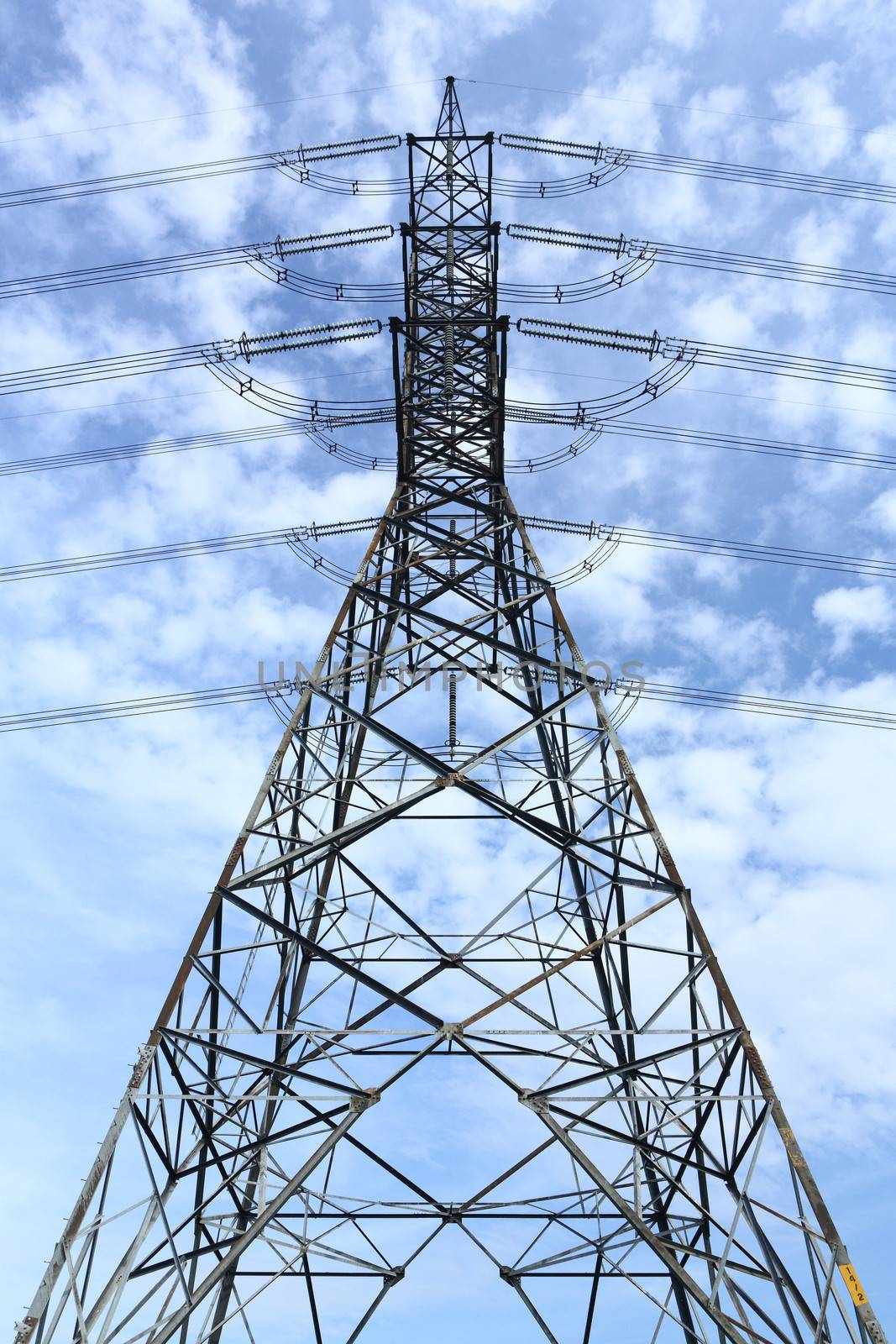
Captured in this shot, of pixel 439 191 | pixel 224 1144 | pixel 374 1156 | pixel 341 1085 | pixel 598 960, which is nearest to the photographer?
pixel 341 1085

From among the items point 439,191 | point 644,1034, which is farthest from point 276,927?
point 439,191

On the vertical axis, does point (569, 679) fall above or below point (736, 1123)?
above

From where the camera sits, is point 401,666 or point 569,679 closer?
point 569,679

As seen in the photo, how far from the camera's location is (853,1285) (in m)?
7.93

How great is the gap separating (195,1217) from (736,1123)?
5.46 metres

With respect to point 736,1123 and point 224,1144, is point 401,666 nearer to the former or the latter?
point 224,1144

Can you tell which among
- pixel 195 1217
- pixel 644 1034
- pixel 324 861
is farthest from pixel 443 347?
pixel 195 1217

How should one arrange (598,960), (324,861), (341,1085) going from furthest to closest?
(324,861), (598,960), (341,1085)

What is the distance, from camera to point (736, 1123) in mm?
9750

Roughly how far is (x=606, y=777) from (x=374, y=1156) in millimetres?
5372

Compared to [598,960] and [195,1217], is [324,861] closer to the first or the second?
[598,960]

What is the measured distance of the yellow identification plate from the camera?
788cm

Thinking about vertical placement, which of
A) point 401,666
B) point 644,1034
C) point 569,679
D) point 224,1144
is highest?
point 401,666

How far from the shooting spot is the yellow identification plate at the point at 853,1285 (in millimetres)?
7883
